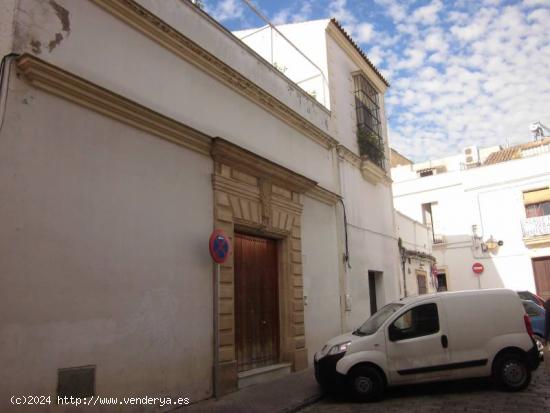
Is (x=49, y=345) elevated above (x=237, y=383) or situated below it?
above

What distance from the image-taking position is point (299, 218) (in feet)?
33.3

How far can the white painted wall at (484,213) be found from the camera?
Result: 23141 millimetres

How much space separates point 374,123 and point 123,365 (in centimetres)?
1195

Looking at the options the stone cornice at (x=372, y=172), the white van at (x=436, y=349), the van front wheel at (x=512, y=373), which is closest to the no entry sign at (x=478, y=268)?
the stone cornice at (x=372, y=172)

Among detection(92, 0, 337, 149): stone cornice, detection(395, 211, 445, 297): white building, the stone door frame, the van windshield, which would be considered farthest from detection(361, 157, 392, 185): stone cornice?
the van windshield

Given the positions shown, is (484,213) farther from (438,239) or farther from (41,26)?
(41,26)

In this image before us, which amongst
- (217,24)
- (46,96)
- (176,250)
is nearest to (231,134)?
(217,24)

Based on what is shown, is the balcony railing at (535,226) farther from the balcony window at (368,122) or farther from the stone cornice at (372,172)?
the stone cornice at (372,172)

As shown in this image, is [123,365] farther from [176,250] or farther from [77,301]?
[176,250]

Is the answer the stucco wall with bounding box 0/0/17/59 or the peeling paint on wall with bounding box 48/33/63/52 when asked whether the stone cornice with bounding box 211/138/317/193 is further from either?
the stucco wall with bounding box 0/0/17/59

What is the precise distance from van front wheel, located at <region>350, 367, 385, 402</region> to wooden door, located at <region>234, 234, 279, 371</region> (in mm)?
2152

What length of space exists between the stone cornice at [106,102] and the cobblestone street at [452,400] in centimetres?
453

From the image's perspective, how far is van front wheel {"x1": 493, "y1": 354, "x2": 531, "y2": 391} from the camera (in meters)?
7.21

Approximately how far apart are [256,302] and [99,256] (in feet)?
12.7
